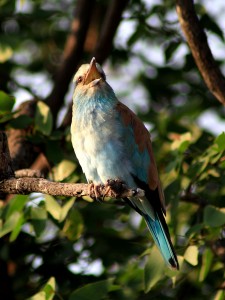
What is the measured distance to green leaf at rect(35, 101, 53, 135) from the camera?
14.2 ft

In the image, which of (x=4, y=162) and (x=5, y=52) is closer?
(x=4, y=162)

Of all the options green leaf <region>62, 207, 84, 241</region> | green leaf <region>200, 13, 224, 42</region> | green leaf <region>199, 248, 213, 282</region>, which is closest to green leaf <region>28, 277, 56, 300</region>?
green leaf <region>62, 207, 84, 241</region>

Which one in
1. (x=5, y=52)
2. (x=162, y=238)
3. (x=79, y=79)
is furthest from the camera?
(x=5, y=52)

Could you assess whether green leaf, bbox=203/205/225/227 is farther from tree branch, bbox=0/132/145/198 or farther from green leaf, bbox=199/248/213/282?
tree branch, bbox=0/132/145/198

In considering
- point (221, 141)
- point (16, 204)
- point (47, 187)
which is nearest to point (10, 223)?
point (16, 204)

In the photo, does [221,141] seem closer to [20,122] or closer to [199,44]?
[199,44]

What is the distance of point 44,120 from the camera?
4344 mm

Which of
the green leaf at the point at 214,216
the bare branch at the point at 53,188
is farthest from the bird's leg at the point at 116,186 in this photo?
the green leaf at the point at 214,216

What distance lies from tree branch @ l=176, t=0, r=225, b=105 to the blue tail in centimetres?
84

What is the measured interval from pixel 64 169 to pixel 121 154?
50cm

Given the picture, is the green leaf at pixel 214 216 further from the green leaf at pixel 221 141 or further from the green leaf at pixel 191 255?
the green leaf at pixel 221 141

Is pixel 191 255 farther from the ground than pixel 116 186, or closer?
closer

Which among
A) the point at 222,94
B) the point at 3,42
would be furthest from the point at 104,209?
the point at 3,42

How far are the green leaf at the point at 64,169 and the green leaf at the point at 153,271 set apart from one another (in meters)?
0.75
